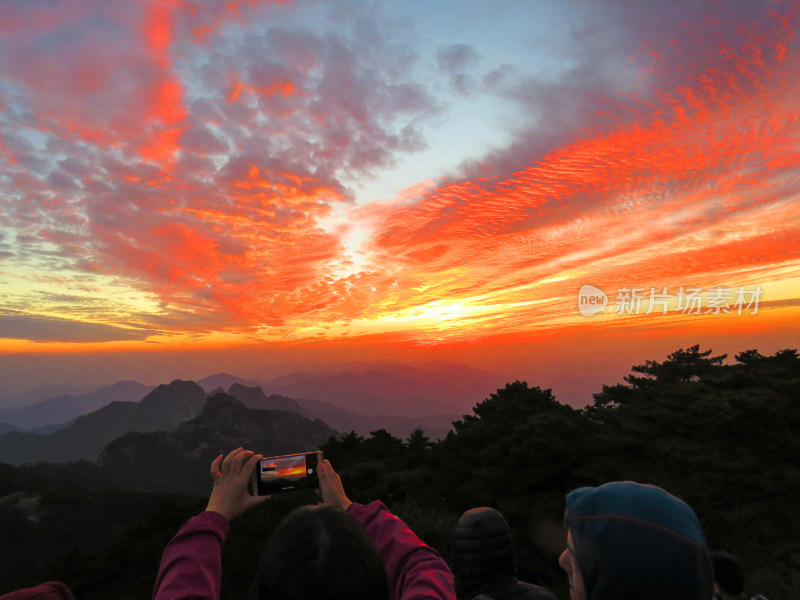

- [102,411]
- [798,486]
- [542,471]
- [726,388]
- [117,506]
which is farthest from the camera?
[102,411]

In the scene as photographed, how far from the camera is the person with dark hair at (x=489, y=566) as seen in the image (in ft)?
9.89

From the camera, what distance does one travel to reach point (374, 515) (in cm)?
204

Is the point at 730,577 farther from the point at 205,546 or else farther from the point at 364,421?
the point at 364,421

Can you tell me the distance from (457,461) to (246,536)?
828 cm

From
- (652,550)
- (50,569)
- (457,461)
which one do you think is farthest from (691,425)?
(50,569)

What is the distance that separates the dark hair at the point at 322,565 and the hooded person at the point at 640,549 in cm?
84

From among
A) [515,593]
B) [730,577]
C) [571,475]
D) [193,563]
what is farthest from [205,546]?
[571,475]

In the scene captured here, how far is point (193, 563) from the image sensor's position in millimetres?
1483

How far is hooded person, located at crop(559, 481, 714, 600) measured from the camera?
138cm

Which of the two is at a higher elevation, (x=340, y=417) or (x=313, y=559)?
(x=313, y=559)

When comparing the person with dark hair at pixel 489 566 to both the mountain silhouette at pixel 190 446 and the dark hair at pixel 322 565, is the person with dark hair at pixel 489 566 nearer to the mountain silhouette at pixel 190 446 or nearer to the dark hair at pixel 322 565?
the dark hair at pixel 322 565

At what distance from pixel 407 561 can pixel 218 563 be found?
0.84 m

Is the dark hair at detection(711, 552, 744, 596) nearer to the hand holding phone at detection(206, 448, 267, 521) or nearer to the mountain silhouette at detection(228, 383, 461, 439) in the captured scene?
the hand holding phone at detection(206, 448, 267, 521)

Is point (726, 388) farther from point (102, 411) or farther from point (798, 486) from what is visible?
point (102, 411)
